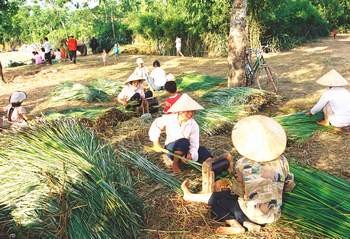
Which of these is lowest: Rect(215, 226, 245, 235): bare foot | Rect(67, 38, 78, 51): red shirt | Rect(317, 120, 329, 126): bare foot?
Rect(215, 226, 245, 235): bare foot

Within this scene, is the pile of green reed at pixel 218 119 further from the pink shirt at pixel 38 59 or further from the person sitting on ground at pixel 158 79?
the pink shirt at pixel 38 59

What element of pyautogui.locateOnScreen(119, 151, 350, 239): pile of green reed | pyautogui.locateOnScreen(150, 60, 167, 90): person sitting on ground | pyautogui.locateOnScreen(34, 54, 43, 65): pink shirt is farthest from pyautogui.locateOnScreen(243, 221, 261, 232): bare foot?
pyautogui.locateOnScreen(34, 54, 43, 65): pink shirt

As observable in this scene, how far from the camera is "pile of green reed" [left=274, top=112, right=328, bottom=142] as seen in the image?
5.43 meters

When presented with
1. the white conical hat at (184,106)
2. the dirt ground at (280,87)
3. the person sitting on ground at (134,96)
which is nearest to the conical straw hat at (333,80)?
the dirt ground at (280,87)

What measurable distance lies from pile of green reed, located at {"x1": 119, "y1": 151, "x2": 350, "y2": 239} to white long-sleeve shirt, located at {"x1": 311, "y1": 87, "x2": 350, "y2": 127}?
1909mm

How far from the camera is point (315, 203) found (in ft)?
10.7

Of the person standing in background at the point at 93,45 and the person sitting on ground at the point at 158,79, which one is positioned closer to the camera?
the person sitting on ground at the point at 158,79

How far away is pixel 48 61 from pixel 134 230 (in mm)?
16008

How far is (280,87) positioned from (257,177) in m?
6.36

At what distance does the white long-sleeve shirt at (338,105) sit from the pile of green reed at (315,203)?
1909 mm

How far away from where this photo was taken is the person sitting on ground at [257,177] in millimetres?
3100

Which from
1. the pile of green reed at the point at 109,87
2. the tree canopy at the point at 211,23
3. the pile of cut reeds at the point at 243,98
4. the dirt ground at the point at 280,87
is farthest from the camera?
the tree canopy at the point at 211,23

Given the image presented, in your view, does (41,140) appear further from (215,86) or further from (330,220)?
(215,86)

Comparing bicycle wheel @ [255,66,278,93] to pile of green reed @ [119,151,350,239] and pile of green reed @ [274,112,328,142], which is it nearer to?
pile of green reed @ [274,112,328,142]
